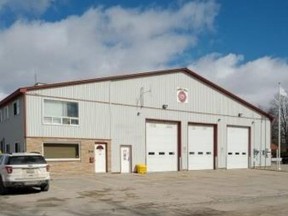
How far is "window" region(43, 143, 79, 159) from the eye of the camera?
97.2 feet

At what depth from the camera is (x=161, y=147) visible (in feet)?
120

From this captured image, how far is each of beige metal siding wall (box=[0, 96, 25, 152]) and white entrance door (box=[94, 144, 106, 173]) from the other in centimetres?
526

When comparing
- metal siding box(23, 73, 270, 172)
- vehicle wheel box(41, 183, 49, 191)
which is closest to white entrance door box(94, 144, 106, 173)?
metal siding box(23, 73, 270, 172)

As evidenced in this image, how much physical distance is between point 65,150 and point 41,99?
3.67 m

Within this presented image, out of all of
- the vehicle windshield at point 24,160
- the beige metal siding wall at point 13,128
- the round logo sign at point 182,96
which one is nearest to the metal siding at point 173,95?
the round logo sign at point 182,96

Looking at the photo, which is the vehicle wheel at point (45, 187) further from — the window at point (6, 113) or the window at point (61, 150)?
the window at point (6, 113)

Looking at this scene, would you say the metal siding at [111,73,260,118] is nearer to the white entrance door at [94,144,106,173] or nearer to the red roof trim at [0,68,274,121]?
the red roof trim at [0,68,274,121]

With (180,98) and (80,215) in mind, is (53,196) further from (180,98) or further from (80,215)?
(180,98)

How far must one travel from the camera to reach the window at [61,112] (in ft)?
98.0

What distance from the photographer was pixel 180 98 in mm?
38031

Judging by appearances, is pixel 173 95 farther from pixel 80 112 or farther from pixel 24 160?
pixel 24 160

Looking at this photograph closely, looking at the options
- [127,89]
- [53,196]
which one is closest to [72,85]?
[127,89]

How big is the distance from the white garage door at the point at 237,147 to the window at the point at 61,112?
16.6 m

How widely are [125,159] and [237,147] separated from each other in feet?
44.0
